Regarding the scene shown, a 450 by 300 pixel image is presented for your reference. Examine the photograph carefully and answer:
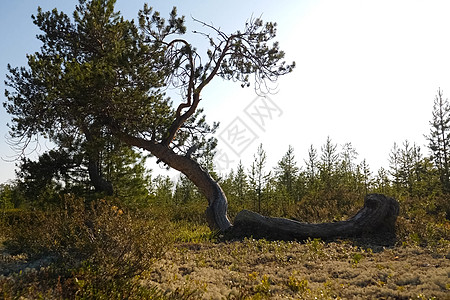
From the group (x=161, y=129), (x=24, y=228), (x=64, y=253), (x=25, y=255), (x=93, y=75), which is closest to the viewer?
(x=64, y=253)

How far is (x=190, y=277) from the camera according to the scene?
14.1ft

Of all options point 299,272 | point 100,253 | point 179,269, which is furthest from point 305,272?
point 100,253

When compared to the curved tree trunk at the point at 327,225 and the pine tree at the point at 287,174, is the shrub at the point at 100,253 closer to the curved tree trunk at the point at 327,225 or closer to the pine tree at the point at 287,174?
the curved tree trunk at the point at 327,225

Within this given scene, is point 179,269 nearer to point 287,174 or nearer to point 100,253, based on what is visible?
point 100,253

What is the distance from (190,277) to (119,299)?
1.24 meters

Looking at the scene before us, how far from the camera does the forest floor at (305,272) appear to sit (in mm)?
3652

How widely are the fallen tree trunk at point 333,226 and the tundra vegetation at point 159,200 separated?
26 cm

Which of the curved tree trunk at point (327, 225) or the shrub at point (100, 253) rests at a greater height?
the curved tree trunk at point (327, 225)

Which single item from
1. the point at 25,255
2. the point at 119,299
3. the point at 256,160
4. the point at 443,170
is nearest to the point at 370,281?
the point at 119,299

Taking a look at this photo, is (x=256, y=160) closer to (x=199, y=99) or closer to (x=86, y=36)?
(x=199, y=99)

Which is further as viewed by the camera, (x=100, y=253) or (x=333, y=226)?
(x=333, y=226)

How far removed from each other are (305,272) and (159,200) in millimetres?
14465

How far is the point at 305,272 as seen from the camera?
466cm

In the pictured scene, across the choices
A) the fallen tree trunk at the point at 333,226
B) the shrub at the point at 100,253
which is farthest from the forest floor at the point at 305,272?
the fallen tree trunk at the point at 333,226
